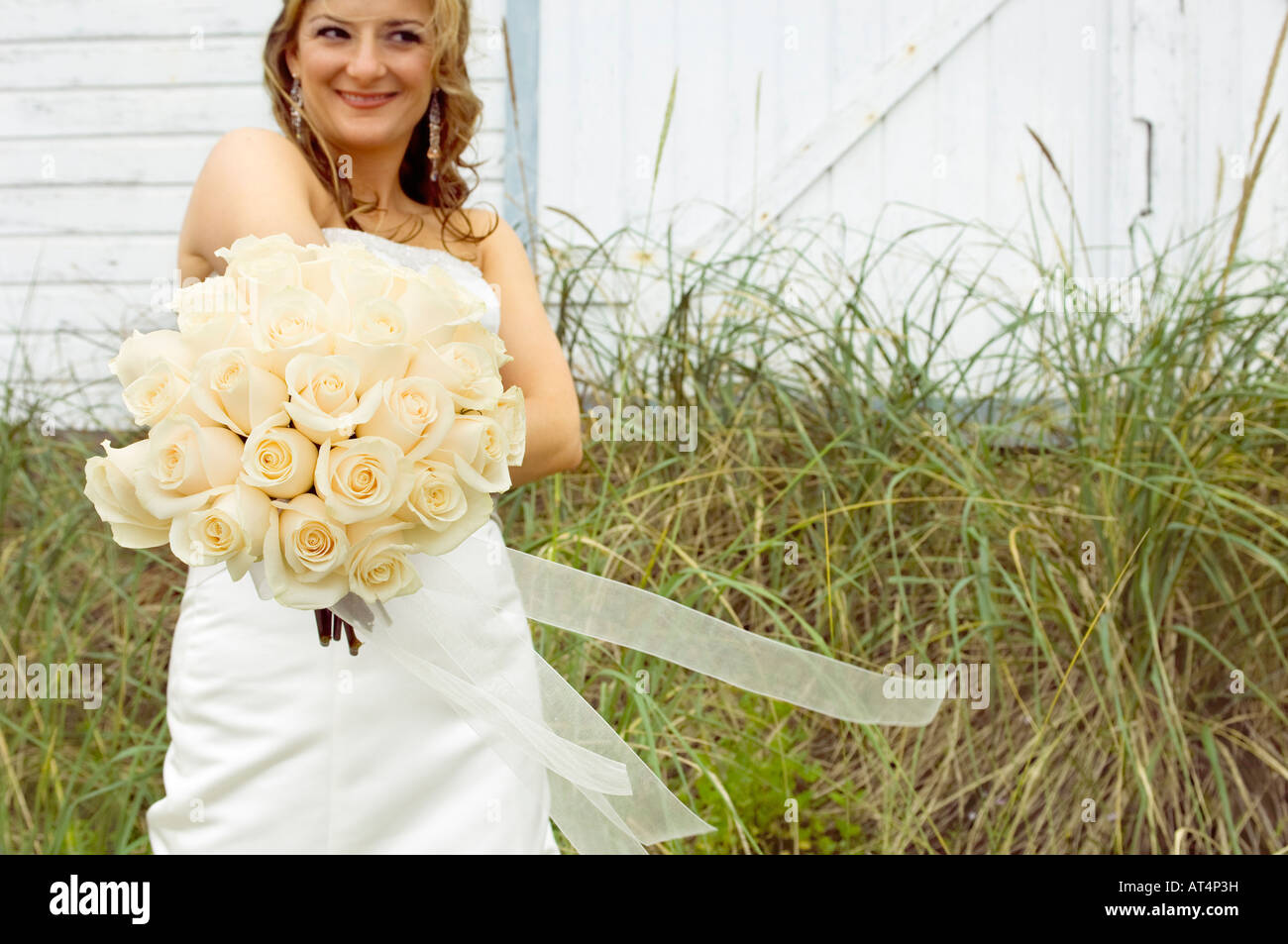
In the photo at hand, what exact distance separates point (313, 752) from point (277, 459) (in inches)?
21.2

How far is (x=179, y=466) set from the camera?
101 cm

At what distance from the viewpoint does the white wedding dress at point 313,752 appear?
140 centimetres

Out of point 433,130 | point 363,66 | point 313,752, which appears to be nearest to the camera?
point 313,752

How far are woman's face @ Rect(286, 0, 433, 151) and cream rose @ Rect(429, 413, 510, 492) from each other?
0.91 meters

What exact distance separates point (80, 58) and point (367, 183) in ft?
9.58

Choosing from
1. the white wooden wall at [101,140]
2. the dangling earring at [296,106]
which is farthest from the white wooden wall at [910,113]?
the dangling earring at [296,106]

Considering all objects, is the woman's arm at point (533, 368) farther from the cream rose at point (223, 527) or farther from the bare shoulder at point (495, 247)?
the cream rose at point (223, 527)

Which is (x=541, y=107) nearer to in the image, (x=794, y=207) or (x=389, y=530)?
(x=794, y=207)

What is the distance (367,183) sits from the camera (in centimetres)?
192

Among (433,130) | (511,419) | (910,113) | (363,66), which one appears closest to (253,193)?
(363,66)

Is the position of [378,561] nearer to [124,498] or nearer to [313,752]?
[124,498]

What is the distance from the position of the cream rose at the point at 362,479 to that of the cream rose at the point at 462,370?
0.29ft

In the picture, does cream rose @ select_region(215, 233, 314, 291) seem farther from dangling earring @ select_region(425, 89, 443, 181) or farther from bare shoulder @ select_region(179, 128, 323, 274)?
dangling earring @ select_region(425, 89, 443, 181)
